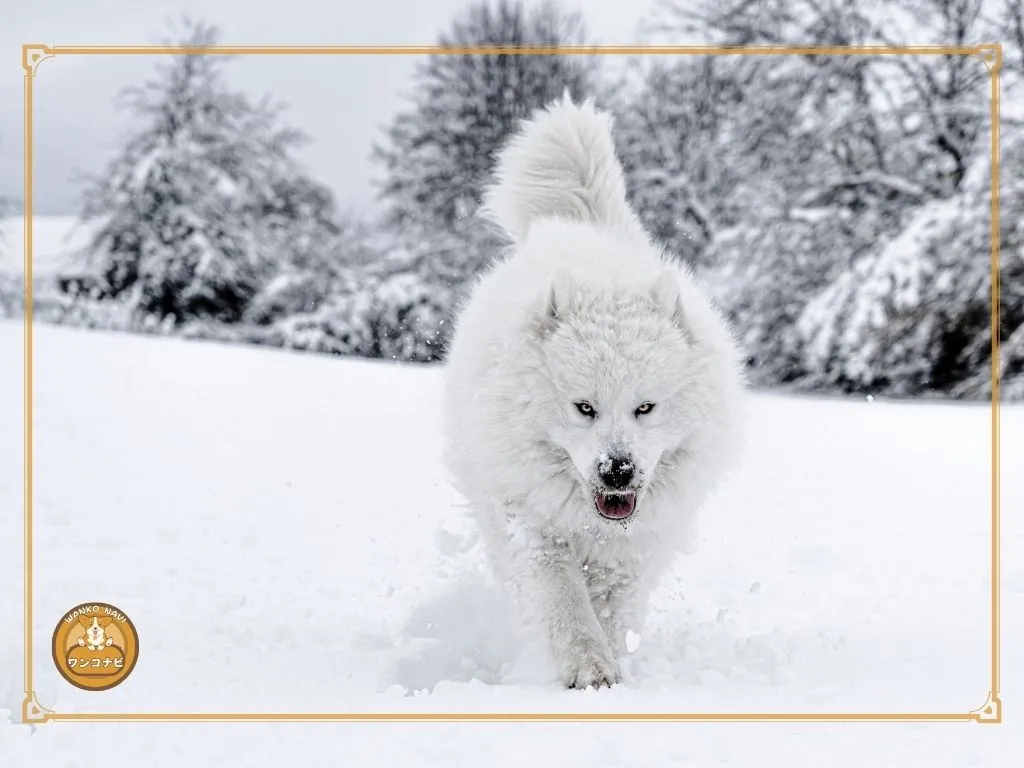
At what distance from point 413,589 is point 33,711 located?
81.9 inches

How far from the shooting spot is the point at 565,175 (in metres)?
5.05

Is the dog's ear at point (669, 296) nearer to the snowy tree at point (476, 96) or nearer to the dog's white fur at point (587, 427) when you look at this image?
the dog's white fur at point (587, 427)

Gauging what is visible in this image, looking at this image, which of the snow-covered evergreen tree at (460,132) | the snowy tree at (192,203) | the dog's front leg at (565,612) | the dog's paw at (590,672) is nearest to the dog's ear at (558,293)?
the dog's front leg at (565,612)

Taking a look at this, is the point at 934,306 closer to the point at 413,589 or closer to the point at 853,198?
the point at 853,198

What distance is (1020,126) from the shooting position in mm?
12141

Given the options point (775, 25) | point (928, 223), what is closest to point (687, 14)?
point (775, 25)

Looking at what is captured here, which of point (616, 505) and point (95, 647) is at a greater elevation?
point (616, 505)

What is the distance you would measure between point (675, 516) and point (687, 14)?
41.1 ft

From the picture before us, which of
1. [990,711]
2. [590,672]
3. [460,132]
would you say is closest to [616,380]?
[590,672]

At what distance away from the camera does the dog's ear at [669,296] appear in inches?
139

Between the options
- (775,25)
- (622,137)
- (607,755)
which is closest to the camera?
(607,755)

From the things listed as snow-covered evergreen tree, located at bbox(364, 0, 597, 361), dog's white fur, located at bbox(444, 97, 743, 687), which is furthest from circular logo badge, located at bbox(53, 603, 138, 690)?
snow-covered evergreen tree, located at bbox(364, 0, 597, 361)

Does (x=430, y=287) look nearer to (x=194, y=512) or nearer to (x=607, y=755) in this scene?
(x=194, y=512)

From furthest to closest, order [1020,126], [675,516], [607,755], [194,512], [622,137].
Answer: [622,137] < [1020,126] < [194,512] < [675,516] < [607,755]
